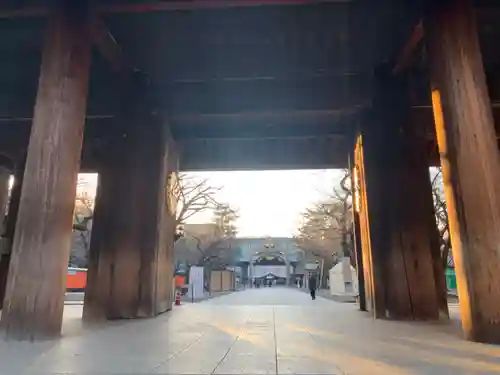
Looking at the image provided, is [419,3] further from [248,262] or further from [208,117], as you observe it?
[248,262]

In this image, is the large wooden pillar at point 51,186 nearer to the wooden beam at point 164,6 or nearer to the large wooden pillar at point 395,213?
the wooden beam at point 164,6

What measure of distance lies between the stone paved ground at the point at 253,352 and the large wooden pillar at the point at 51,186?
1.57 feet

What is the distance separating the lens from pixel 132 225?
930cm

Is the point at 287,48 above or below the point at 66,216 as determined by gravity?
above

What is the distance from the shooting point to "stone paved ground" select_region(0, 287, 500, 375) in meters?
3.50

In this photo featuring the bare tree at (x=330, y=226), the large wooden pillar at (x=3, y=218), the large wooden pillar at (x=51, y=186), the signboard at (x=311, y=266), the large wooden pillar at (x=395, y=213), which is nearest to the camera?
the large wooden pillar at (x=51, y=186)

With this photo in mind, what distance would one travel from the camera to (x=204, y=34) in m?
8.05

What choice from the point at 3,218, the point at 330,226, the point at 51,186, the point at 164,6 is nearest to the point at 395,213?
the point at 164,6

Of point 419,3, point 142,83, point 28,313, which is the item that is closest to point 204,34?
point 142,83

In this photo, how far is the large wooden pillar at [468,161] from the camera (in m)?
5.25

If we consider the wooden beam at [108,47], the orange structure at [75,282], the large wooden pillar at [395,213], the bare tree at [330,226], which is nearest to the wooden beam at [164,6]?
the wooden beam at [108,47]

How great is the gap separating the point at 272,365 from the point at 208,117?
8.19 meters

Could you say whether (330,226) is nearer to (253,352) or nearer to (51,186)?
(51,186)

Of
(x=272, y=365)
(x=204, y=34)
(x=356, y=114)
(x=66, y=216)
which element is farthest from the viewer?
(x=356, y=114)
